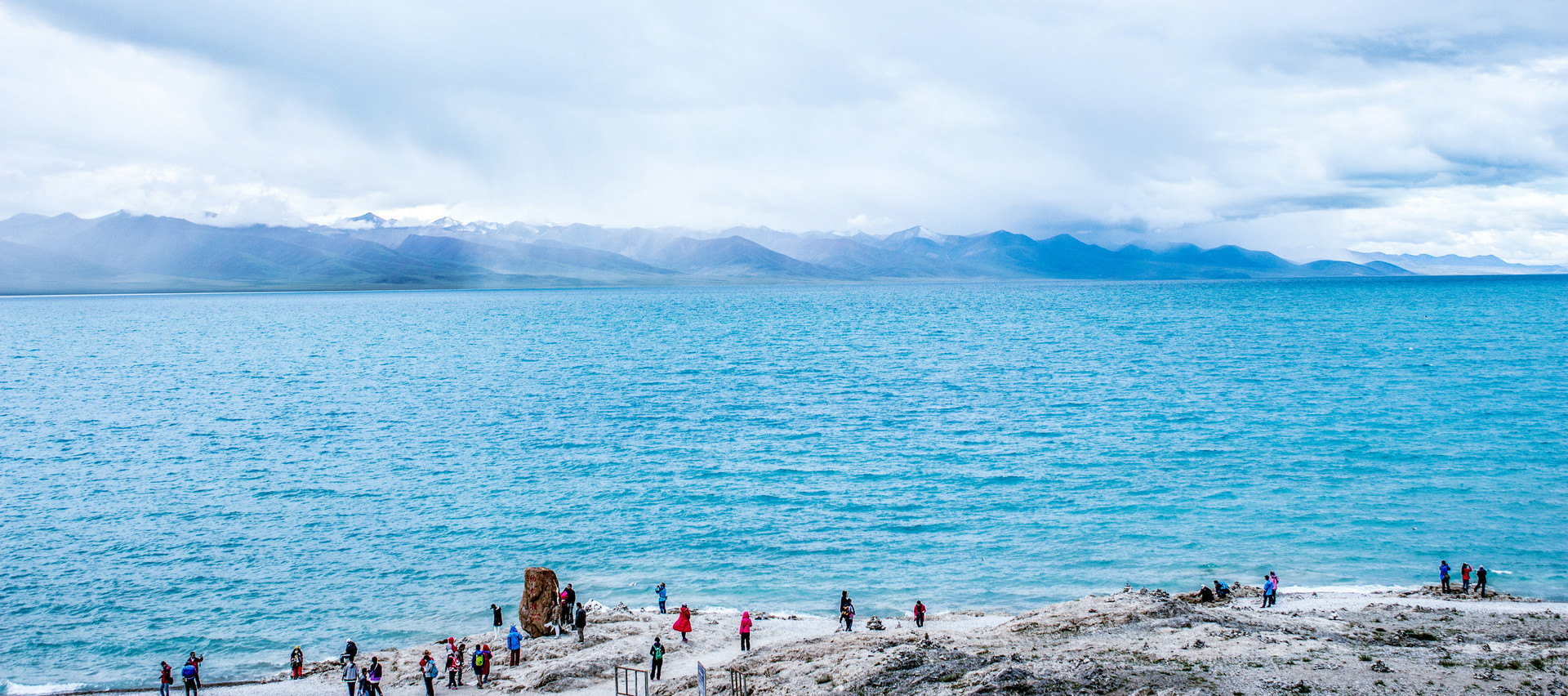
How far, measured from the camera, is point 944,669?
20.5 m

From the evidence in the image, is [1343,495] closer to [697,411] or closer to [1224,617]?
[1224,617]

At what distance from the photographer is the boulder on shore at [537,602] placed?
28659 mm

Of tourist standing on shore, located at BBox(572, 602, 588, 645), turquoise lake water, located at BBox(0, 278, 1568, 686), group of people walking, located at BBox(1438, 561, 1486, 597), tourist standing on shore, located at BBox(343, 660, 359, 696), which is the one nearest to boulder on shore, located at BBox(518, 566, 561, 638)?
tourist standing on shore, located at BBox(572, 602, 588, 645)

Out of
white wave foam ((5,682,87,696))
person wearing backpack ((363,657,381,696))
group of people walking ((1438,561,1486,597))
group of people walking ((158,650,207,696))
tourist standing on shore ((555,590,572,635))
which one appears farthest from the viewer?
group of people walking ((1438,561,1486,597))

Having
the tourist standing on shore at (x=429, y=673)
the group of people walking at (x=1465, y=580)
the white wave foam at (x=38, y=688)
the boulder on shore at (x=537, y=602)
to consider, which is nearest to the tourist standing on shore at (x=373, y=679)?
the tourist standing on shore at (x=429, y=673)

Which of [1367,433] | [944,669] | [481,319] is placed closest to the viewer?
[944,669]

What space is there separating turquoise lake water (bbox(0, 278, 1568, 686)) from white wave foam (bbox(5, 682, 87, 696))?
1.16ft

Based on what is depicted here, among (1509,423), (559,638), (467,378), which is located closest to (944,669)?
(559,638)

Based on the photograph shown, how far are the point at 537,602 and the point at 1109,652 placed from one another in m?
18.0

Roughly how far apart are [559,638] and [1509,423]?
208 ft

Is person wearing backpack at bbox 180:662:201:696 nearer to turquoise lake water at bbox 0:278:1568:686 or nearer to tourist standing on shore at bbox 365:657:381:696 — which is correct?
turquoise lake water at bbox 0:278:1568:686

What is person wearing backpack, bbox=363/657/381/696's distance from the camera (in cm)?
2412

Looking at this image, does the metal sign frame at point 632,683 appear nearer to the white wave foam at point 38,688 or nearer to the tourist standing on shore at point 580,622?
the tourist standing on shore at point 580,622

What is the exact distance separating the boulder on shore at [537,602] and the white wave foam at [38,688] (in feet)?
44.3
